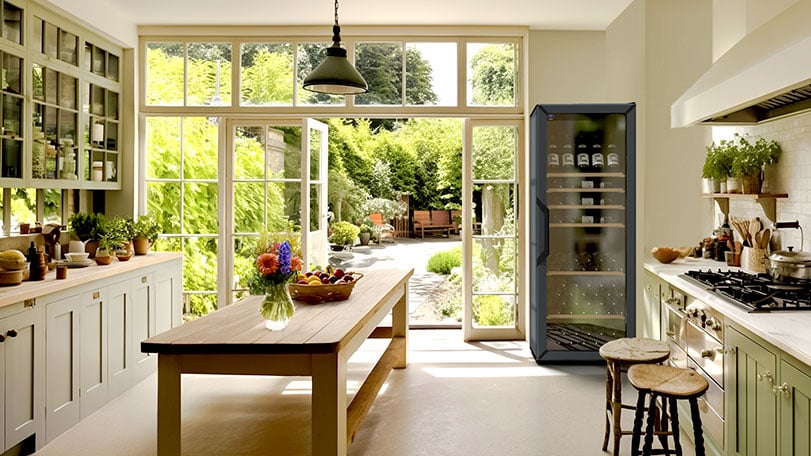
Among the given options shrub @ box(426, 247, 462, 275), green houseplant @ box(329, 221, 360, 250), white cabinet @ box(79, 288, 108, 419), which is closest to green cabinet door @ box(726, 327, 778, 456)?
white cabinet @ box(79, 288, 108, 419)

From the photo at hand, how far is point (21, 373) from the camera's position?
3.51 metres

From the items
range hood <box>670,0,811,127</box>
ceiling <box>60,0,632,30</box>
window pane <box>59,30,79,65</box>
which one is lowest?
range hood <box>670,0,811,127</box>

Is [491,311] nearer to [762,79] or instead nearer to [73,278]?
[73,278]

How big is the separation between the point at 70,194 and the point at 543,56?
14.2 ft

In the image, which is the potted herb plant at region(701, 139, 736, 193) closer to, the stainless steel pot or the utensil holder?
the utensil holder

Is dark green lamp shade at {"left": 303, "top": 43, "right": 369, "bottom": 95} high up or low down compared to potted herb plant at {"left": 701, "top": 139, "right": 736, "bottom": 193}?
A: up

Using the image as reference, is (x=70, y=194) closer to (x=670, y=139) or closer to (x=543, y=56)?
(x=543, y=56)

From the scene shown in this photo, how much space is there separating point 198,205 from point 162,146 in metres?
0.66

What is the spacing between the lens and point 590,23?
5.90 metres

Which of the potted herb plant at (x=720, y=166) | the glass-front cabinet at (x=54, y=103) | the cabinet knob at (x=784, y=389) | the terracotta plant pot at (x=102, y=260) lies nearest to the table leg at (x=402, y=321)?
the terracotta plant pot at (x=102, y=260)

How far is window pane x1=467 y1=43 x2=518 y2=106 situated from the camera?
6258 millimetres

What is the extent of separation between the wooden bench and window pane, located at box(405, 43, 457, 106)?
28.6 ft

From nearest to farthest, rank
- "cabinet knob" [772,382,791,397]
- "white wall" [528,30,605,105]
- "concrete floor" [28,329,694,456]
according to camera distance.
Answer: "cabinet knob" [772,382,791,397], "concrete floor" [28,329,694,456], "white wall" [528,30,605,105]

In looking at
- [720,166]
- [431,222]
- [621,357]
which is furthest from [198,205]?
[431,222]
